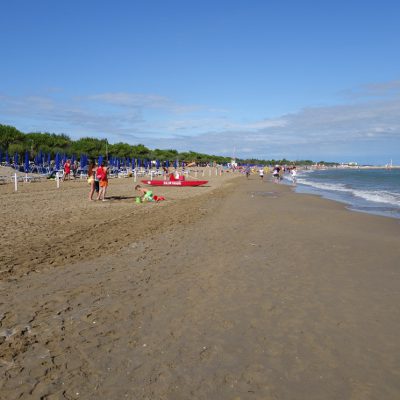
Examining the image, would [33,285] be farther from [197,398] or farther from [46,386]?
[197,398]

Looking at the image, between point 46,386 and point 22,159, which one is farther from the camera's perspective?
point 22,159

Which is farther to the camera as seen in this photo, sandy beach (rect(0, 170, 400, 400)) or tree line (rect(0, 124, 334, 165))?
tree line (rect(0, 124, 334, 165))

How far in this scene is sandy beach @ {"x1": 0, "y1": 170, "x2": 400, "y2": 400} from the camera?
2.71 meters

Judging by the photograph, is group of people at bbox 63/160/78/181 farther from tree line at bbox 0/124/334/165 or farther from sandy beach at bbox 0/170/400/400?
sandy beach at bbox 0/170/400/400

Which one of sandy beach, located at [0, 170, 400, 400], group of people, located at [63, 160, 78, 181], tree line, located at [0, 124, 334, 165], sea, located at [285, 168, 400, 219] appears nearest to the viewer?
sandy beach, located at [0, 170, 400, 400]

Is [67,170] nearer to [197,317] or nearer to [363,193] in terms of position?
[363,193]

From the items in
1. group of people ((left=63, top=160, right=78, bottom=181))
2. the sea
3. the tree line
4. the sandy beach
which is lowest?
the sea

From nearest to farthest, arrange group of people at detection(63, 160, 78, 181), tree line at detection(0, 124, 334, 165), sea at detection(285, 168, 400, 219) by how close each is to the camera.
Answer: sea at detection(285, 168, 400, 219)
group of people at detection(63, 160, 78, 181)
tree line at detection(0, 124, 334, 165)

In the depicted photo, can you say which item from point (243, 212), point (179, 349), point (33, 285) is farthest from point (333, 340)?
point (243, 212)

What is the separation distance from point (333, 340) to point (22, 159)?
44867 mm

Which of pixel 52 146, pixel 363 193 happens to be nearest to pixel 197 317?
pixel 363 193

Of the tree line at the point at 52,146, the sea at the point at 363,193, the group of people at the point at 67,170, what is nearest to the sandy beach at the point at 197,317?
the sea at the point at 363,193

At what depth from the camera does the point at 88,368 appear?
9.37 ft

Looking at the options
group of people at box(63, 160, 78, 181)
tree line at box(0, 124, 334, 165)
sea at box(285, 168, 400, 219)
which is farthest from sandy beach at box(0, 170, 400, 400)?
tree line at box(0, 124, 334, 165)
